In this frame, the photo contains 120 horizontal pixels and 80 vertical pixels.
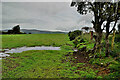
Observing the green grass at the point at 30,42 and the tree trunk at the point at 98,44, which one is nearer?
the tree trunk at the point at 98,44

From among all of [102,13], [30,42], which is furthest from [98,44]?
[30,42]

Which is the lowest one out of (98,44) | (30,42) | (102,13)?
(30,42)

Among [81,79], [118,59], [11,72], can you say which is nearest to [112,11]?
[118,59]

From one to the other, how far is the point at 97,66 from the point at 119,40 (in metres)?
6.80

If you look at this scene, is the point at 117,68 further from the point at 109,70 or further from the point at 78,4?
the point at 78,4

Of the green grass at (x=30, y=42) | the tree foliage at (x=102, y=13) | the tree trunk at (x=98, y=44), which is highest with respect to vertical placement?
the tree foliage at (x=102, y=13)

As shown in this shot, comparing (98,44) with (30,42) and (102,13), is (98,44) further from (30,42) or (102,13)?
(30,42)

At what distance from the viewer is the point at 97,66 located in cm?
580

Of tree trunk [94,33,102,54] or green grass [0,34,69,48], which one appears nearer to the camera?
tree trunk [94,33,102,54]

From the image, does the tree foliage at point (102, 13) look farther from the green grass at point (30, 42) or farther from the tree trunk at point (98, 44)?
the green grass at point (30, 42)

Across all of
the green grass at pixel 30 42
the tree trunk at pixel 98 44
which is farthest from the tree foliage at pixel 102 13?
the green grass at pixel 30 42

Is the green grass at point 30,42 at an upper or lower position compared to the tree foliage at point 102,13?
lower

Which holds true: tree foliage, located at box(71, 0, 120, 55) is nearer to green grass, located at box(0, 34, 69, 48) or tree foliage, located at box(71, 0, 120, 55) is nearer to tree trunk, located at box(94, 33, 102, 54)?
tree trunk, located at box(94, 33, 102, 54)

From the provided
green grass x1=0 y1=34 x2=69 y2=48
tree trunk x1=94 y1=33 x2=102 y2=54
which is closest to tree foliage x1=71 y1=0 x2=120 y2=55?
tree trunk x1=94 y1=33 x2=102 y2=54
